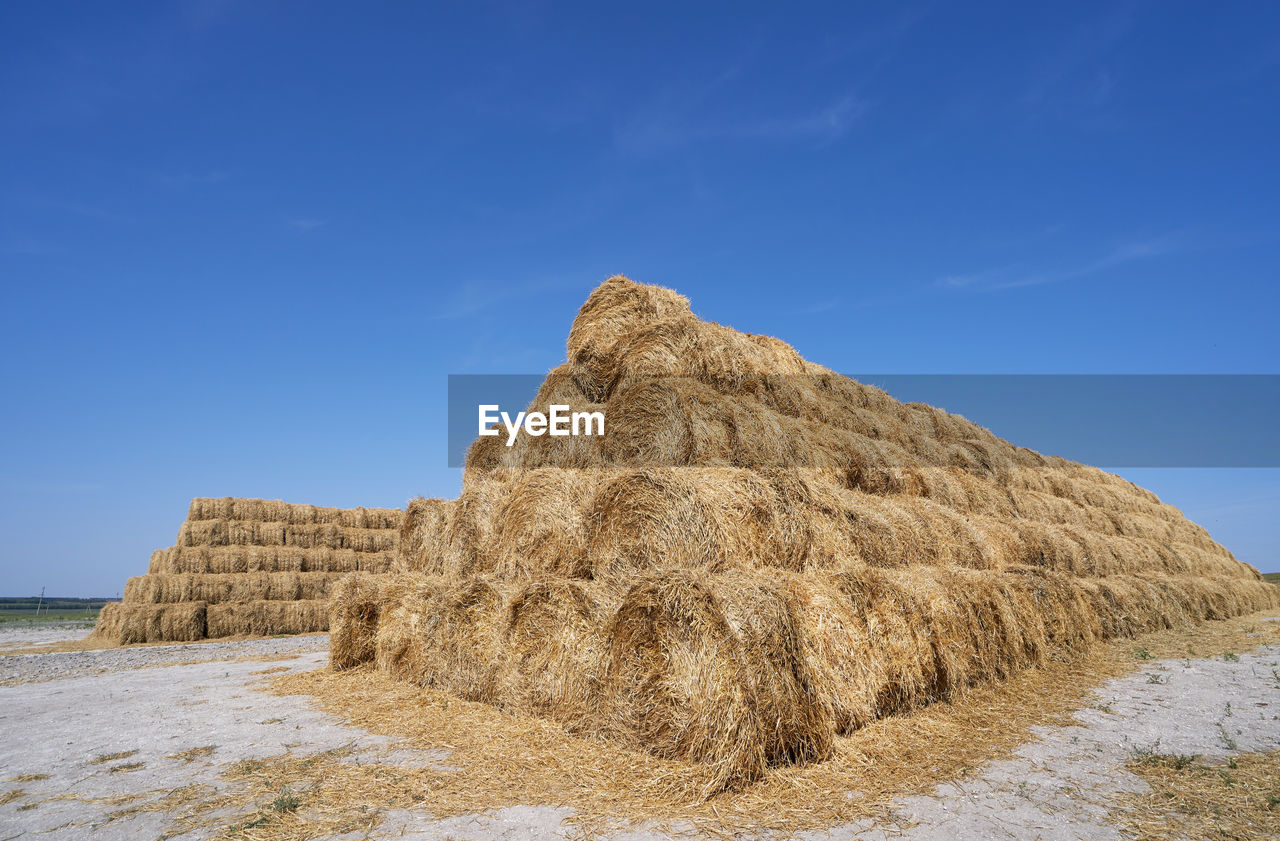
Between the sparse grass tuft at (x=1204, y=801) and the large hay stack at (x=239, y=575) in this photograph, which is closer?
the sparse grass tuft at (x=1204, y=801)

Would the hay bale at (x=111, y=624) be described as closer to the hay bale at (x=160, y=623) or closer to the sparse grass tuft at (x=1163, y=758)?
the hay bale at (x=160, y=623)

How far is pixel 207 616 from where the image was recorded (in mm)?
19516

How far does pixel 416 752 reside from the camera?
5934mm

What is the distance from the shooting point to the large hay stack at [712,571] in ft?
16.9

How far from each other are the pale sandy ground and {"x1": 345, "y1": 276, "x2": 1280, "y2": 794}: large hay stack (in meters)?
1.05

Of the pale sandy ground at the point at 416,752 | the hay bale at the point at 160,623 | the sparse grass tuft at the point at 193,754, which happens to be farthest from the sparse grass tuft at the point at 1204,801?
the hay bale at the point at 160,623

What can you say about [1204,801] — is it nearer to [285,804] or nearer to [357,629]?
[285,804]

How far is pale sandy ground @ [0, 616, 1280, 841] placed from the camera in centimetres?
419

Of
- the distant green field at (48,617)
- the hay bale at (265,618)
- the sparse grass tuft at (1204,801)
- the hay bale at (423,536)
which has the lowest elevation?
the sparse grass tuft at (1204,801)

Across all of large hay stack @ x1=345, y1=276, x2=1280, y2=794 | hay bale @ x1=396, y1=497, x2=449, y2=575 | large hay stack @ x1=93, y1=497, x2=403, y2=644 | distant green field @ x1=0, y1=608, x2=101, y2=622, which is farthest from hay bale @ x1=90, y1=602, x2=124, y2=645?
distant green field @ x1=0, y1=608, x2=101, y2=622

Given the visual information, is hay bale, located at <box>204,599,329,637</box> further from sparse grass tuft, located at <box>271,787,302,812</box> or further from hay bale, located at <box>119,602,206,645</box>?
sparse grass tuft, located at <box>271,787,302,812</box>

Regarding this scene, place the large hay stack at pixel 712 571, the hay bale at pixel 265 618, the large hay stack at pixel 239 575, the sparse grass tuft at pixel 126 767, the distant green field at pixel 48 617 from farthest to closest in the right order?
the distant green field at pixel 48 617
the hay bale at pixel 265 618
the large hay stack at pixel 239 575
the sparse grass tuft at pixel 126 767
the large hay stack at pixel 712 571

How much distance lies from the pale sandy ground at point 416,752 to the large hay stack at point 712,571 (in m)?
1.05

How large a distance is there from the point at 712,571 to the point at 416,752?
3.03m
